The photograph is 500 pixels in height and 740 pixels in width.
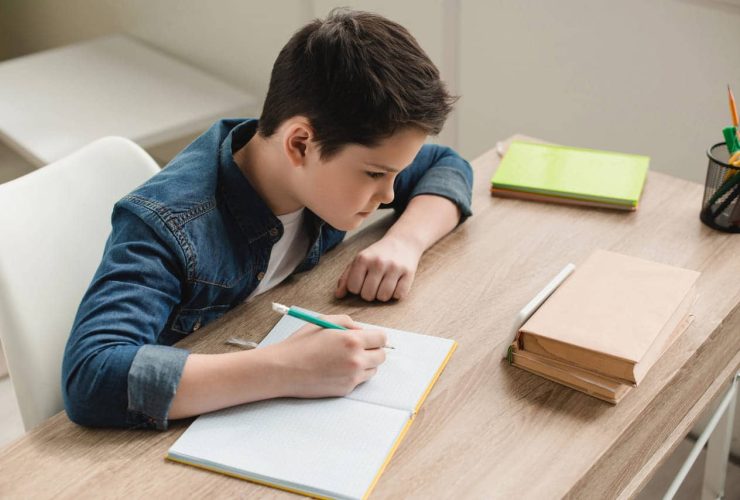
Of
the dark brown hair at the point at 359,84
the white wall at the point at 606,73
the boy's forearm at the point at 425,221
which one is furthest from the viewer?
the white wall at the point at 606,73

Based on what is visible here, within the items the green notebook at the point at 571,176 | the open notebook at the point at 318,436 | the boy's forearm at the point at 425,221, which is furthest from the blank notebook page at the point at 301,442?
the green notebook at the point at 571,176

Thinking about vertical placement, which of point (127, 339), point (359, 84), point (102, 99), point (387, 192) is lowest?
point (102, 99)

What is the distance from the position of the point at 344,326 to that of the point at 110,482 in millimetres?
320

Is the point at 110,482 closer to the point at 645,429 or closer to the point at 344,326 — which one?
the point at 344,326

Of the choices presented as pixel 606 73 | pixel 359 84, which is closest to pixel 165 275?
pixel 359 84

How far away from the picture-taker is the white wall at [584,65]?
1893 millimetres

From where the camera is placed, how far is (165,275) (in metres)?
1.10

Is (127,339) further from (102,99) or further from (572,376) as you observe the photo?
(102,99)

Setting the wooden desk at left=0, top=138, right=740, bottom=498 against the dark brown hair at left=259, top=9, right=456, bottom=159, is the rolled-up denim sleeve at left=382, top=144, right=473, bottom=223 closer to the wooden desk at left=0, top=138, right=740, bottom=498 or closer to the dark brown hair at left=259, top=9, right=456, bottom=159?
the wooden desk at left=0, top=138, right=740, bottom=498

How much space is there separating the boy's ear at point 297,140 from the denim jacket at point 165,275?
9 cm

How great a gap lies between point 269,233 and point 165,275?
7.7 inches

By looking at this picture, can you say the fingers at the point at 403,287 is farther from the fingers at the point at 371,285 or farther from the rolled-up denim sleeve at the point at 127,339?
the rolled-up denim sleeve at the point at 127,339

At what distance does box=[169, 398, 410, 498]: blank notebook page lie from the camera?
91 centimetres

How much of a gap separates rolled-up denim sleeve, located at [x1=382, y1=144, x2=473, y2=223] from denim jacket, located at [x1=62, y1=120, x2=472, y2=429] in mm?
24
